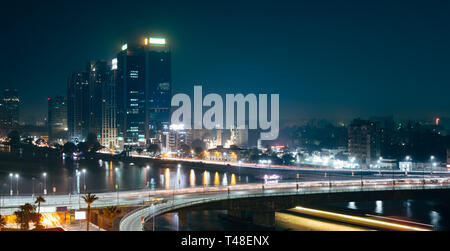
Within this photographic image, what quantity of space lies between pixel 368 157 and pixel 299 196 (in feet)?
64.3

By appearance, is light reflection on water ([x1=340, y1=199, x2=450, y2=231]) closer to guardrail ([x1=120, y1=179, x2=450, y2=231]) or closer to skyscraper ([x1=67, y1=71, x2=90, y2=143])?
guardrail ([x1=120, y1=179, x2=450, y2=231])

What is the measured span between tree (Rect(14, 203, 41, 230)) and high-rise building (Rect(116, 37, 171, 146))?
137 ft

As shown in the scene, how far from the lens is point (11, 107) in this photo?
3184 inches

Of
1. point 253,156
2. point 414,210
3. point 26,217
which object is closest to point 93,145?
point 253,156

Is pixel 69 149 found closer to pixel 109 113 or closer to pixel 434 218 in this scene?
pixel 109 113

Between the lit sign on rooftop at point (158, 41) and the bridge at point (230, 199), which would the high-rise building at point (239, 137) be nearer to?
the lit sign on rooftop at point (158, 41)

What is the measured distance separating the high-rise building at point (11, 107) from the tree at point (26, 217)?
78.1 m

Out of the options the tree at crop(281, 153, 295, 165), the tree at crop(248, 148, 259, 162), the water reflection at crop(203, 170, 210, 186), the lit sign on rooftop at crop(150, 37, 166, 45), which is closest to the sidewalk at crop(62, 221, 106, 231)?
the water reflection at crop(203, 170, 210, 186)

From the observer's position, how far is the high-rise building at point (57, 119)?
7175 centimetres

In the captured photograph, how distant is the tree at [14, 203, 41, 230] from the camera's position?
852 centimetres

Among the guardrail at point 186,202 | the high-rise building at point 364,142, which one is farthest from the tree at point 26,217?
the high-rise building at point 364,142

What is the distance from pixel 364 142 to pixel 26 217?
26651mm
